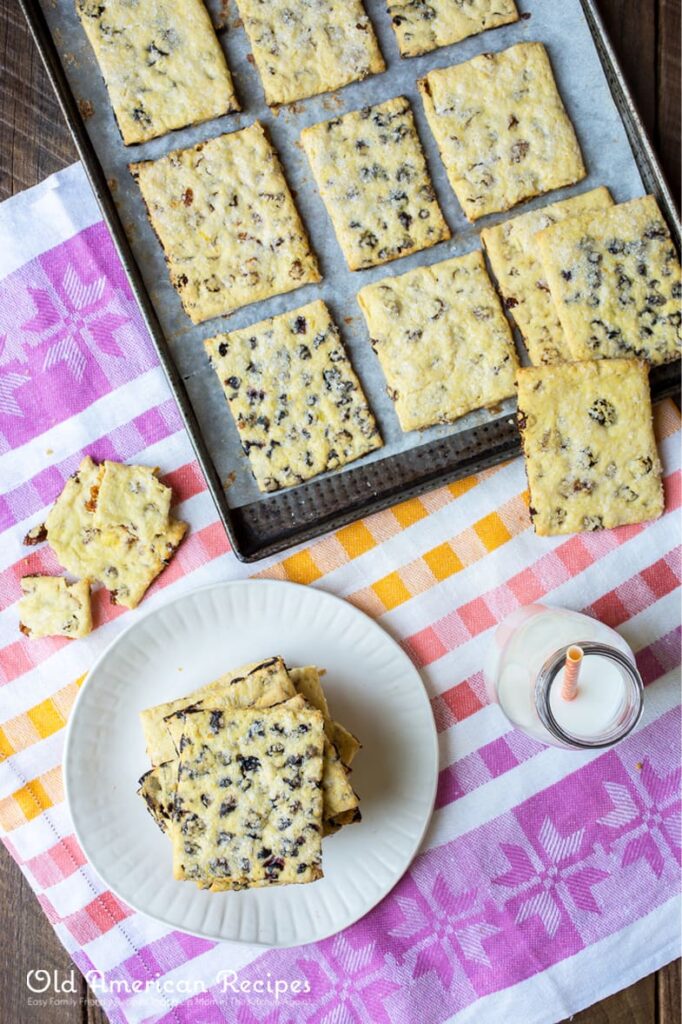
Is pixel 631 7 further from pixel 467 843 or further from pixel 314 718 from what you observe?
pixel 467 843

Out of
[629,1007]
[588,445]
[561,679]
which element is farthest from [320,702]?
[629,1007]

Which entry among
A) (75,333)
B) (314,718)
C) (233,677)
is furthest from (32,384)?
(314,718)

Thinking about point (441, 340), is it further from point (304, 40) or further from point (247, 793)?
point (247, 793)

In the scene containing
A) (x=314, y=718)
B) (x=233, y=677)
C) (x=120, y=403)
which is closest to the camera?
(x=314, y=718)

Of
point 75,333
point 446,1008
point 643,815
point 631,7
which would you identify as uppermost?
point 631,7

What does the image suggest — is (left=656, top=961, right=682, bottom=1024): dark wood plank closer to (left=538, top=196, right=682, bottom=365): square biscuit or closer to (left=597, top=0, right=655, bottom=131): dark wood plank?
(left=538, top=196, right=682, bottom=365): square biscuit

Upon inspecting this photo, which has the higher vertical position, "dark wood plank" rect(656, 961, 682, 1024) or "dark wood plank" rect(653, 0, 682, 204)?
"dark wood plank" rect(653, 0, 682, 204)

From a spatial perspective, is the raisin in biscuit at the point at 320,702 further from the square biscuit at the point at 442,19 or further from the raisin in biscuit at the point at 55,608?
the square biscuit at the point at 442,19

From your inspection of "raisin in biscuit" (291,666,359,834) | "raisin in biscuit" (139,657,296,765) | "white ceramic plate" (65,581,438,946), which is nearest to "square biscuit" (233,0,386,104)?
"white ceramic plate" (65,581,438,946)
